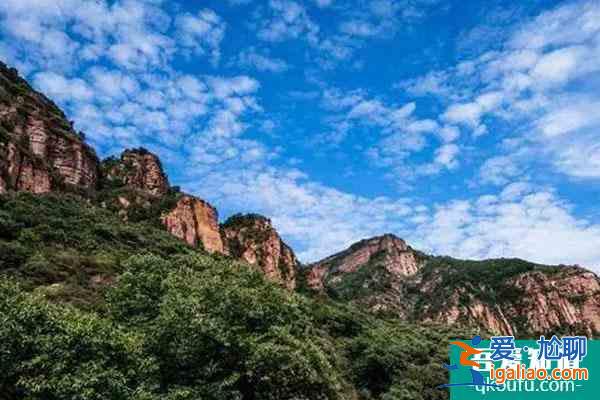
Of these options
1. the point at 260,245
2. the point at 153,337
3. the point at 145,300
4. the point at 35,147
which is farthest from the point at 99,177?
the point at 153,337

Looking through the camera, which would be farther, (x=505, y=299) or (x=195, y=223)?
(x=505, y=299)

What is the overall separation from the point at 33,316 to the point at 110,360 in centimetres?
286

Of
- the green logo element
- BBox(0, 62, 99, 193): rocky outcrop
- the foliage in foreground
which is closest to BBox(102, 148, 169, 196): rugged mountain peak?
BBox(0, 62, 99, 193): rocky outcrop

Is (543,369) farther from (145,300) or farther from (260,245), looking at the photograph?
(260,245)

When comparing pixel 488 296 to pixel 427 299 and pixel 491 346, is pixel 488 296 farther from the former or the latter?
pixel 491 346

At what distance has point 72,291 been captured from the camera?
108 feet

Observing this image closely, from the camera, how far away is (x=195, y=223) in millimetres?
78000

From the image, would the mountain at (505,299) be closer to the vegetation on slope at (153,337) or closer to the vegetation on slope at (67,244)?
the vegetation on slope at (67,244)

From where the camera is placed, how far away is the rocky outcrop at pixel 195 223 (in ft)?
239

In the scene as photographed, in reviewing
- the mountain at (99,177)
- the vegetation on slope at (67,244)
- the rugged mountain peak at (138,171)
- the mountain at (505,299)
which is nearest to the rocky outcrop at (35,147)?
the mountain at (99,177)

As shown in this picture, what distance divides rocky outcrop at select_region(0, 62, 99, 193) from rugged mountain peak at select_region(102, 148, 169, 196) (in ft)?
24.3

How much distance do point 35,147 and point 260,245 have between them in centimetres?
3719

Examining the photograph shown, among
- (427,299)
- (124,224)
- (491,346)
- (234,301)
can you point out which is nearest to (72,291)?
(234,301)

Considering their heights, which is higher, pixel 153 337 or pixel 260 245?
pixel 260 245
